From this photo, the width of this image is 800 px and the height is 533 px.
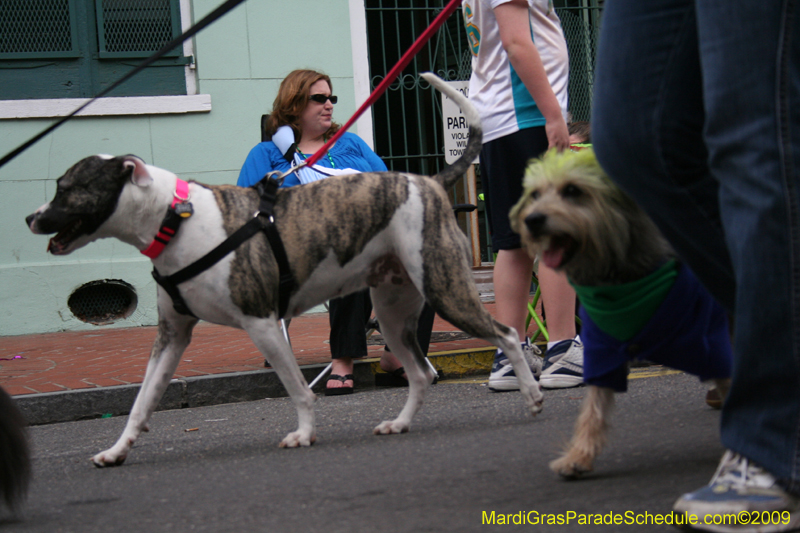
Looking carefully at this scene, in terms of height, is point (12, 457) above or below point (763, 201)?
below

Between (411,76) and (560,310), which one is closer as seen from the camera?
(560,310)

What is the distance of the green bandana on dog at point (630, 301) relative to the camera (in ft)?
8.07

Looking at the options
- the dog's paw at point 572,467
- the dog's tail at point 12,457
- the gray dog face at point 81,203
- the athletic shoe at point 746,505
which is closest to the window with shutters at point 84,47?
the gray dog face at point 81,203

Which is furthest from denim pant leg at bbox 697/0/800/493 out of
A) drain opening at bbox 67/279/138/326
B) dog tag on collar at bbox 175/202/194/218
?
drain opening at bbox 67/279/138/326

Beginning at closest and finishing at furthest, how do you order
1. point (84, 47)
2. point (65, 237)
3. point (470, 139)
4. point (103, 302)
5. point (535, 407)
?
1. point (65, 237)
2. point (535, 407)
3. point (470, 139)
4. point (84, 47)
5. point (103, 302)

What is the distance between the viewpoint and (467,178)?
414 inches

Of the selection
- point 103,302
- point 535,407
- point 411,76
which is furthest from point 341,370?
point 411,76

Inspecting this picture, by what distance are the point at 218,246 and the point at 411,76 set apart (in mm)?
7105

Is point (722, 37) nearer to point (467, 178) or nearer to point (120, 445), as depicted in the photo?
point (120, 445)

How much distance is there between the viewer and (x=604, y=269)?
248 centimetres

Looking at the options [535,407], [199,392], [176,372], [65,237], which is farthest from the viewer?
[176,372]

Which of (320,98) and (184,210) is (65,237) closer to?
(184,210)

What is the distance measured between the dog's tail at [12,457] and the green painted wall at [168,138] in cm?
697

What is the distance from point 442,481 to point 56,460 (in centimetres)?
194
